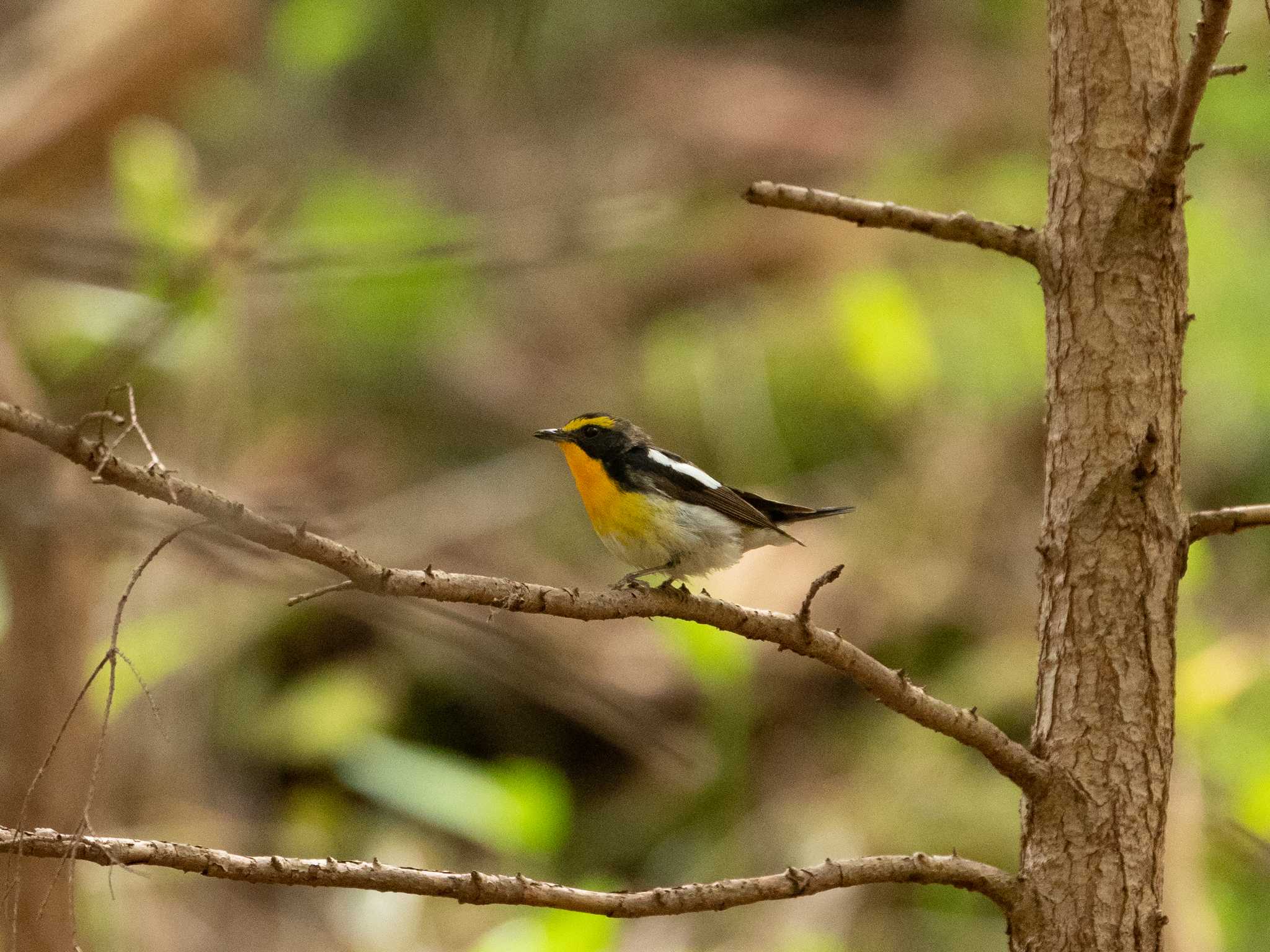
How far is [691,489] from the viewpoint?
14.0 ft

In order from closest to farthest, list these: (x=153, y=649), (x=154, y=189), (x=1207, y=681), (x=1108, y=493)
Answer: (x=1108, y=493) < (x=154, y=189) < (x=1207, y=681) < (x=153, y=649)

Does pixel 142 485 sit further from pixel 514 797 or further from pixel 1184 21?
pixel 1184 21

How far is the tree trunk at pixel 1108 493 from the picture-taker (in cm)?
Answer: 248

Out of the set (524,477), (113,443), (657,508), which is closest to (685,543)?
(657,508)

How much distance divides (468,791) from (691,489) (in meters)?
3.12

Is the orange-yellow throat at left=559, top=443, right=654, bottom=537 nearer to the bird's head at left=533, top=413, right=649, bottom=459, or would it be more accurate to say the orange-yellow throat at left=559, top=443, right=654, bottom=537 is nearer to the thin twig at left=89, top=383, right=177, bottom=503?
the bird's head at left=533, top=413, right=649, bottom=459

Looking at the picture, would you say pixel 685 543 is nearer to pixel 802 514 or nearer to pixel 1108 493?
pixel 802 514

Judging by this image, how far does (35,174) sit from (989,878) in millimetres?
5917

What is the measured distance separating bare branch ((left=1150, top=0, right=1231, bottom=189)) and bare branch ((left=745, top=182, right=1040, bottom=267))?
0.95 ft

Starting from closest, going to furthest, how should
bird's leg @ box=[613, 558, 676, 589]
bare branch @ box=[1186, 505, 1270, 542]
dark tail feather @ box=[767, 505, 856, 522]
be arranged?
bare branch @ box=[1186, 505, 1270, 542], bird's leg @ box=[613, 558, 676, 589], dark tail feather @ box=[767, 505, 856, 522]

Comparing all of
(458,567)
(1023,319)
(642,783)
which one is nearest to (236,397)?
(458,567)

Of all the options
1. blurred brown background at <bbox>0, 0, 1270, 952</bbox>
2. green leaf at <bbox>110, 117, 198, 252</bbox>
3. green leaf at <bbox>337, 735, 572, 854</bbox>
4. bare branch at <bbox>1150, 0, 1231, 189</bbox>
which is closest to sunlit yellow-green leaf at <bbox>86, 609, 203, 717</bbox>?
blurred brown background at <bbox>0, 0, 1270, 952</bbox>

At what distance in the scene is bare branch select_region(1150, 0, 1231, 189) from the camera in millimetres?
2195

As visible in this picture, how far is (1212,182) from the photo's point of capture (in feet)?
35.7
